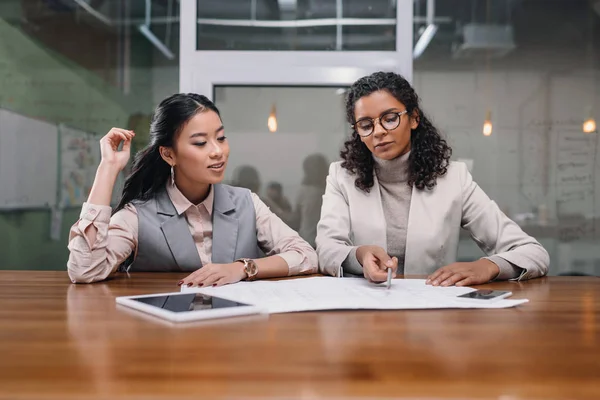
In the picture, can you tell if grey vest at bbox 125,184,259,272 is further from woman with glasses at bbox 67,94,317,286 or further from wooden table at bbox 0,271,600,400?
wooden table at bbox 0,271,600,400

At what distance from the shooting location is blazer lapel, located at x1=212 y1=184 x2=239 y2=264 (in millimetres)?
1910

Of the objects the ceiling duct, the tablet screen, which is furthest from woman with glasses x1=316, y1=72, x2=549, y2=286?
the ceiling duct

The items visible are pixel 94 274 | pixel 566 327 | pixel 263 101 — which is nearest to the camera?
pixel 566 327

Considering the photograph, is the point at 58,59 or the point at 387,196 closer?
the point at 387,196

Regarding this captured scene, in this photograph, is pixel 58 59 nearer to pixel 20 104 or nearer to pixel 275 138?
pixel 20 104

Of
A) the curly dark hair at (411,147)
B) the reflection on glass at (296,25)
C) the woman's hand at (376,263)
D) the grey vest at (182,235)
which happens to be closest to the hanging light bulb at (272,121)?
the reflection on glass at (296,25)

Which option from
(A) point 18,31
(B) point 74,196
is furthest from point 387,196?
(A) point 18,31

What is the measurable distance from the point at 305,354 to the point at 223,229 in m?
1.28

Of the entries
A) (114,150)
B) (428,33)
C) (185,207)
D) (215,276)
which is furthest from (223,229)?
(428,33)

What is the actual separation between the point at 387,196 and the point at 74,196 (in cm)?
231

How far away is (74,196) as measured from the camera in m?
3.61

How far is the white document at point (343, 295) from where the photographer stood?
1.01 meters

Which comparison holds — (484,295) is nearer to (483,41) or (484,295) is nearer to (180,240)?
(180,240)

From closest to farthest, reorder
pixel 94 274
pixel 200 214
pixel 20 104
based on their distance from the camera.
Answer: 1. pixel 94 274
2. pixel 200 214
3. pixel 20 104
